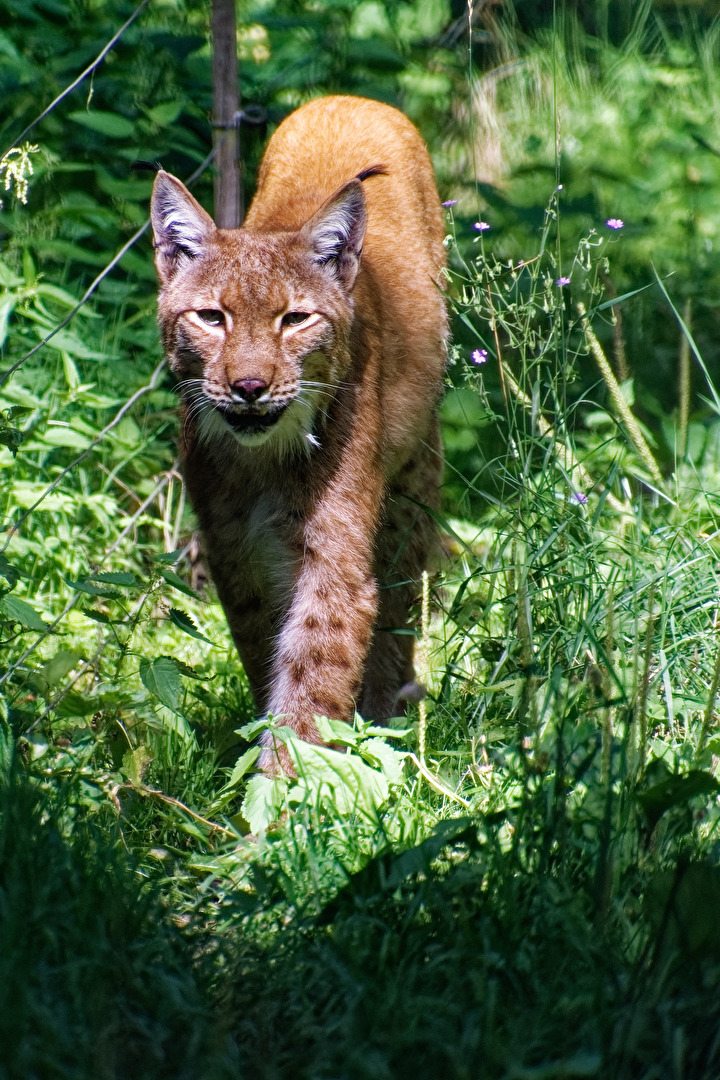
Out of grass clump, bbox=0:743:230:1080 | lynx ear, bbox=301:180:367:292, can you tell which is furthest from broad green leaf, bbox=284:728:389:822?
lynx ear, bbox=301:180:367:292

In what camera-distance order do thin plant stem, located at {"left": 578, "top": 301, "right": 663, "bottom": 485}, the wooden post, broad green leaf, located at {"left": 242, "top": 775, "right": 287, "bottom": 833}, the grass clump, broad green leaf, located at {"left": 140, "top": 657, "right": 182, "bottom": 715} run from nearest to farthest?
the grass clump
broad green leaf, located at {"left": 242, "top": 775, "right": 287, "bottom": 833}
broad green leaf, located at {"left": 140, "top": 657, "right": 182, "bottom": 715}
thin plant stem, located at {"left": 578, "top": 301, "right": 663, "bottom": 485}
the wooden post

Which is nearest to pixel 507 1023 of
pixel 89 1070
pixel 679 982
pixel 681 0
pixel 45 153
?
pixel 679 982

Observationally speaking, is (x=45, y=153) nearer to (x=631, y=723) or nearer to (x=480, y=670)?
(x=480, y=670)

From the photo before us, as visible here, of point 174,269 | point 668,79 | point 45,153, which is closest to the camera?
point 174,269

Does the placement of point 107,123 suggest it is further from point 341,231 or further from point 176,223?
point 341,231

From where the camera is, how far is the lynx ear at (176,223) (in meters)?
3.62

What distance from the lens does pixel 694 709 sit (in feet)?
11.2

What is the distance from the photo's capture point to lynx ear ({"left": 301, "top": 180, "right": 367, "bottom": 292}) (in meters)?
3.61

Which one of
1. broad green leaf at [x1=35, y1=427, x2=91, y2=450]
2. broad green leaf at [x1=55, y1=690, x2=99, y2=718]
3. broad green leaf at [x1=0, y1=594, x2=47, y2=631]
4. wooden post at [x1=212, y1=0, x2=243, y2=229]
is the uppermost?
wooden post at [x1=212, y1=0, x2=243, y2=229]

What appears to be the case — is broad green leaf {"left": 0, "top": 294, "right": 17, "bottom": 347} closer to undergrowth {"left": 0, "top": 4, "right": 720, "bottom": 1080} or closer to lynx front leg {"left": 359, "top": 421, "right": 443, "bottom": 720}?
undergrowth {"left": 0, "top": 4, "right": 720, "bottom": 1080}

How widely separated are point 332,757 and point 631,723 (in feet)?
2.82

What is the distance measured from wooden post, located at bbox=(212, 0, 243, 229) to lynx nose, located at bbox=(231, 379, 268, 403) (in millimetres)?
1333

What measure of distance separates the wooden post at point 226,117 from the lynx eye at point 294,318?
1039mm

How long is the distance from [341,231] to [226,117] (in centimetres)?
106
